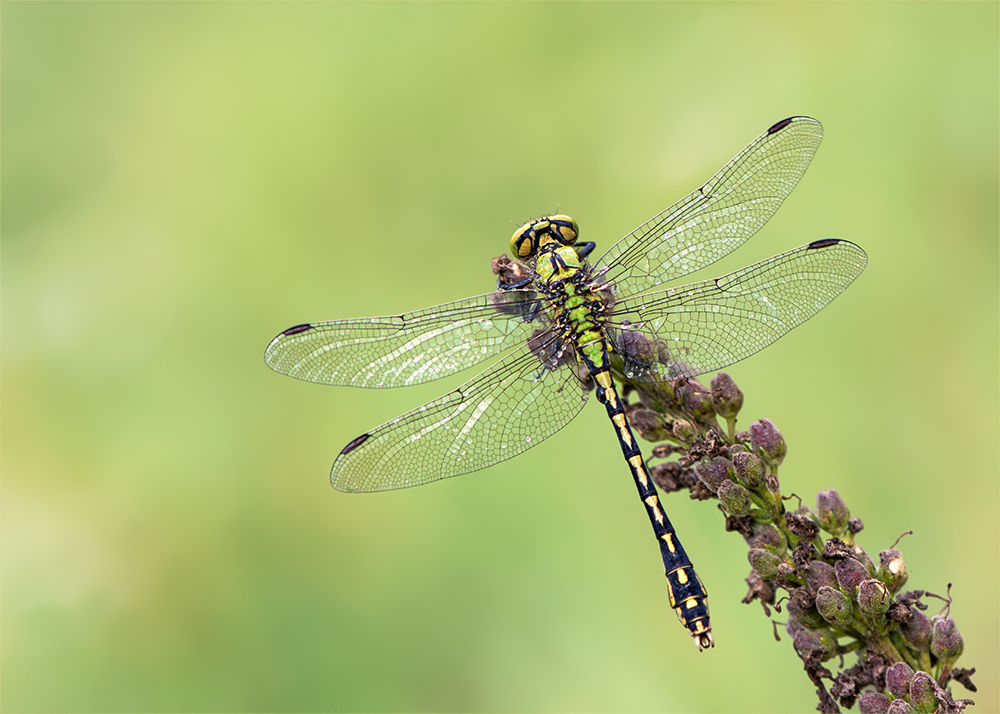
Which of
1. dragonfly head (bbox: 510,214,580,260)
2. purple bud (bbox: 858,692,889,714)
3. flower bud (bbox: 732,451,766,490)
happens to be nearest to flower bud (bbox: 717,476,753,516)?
flower bud (bbox: 732,451,766,490)

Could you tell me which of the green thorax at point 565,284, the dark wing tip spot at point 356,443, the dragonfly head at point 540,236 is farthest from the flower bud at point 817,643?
the dragonfly head at point 540,236

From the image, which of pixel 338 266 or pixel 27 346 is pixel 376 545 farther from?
pixel 27 346

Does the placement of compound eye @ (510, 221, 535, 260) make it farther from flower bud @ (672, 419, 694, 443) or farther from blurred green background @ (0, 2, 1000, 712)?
flower bud @ (672, 419, 694, 443)

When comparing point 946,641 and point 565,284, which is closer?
point 946,641

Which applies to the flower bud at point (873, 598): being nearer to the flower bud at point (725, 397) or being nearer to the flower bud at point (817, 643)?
the flower bud at point (817, 643)

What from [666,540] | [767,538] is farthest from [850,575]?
[666,540]

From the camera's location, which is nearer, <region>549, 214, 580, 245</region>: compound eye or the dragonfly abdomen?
the dragonfly abdomen

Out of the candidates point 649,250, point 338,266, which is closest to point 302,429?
point 338,266

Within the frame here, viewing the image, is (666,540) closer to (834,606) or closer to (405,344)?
(834,606)
